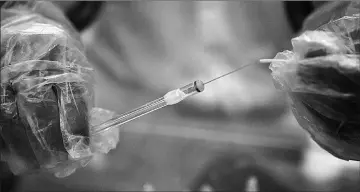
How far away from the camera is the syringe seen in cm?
76

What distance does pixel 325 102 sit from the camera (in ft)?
2.14

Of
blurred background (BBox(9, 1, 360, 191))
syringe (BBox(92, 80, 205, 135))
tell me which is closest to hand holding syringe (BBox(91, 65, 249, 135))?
syringe (BBox(92, 80, 205, 135))

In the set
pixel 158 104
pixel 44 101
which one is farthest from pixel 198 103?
pixel 44 101

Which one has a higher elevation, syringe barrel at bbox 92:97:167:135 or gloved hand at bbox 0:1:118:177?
gloved hand at bbox 0:1:118:177

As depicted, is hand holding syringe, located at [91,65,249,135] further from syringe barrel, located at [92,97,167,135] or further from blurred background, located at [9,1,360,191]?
blurred background, located at [9,1,360,191]

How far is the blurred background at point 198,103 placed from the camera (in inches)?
49.4

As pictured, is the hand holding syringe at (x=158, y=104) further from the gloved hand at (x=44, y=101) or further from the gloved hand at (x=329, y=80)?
the gloved hand at (x=329, y=80)

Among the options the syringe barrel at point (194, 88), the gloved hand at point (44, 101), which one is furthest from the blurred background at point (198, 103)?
the syringe barrel at point (194, 88)

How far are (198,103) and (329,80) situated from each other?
0.87 meters

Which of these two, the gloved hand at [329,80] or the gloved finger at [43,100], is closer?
the gloved hand at [329,80]

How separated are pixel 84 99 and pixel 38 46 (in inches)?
6.4

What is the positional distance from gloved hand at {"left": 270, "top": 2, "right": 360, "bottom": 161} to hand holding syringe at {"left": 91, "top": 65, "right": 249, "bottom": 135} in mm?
157

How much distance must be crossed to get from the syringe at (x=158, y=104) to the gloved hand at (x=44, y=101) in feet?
0.13

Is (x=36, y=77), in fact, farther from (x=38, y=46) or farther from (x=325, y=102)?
(x=325, y=102)
